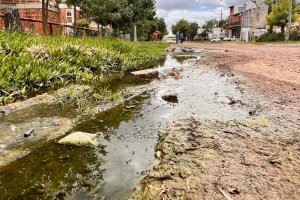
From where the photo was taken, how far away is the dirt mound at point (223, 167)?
260 centimetres

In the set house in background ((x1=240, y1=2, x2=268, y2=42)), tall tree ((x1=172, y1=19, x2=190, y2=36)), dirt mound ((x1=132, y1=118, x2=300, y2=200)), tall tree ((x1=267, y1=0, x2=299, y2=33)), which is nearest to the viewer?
dirt mound ((x1=132, y1=118, x2=300, y2=200))

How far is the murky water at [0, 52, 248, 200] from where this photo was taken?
9.23 ft

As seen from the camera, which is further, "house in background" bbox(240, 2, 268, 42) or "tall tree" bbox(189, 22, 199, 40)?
"tall tree" bbox(189, 22, 199, 40)

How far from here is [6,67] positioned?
20.9 ft

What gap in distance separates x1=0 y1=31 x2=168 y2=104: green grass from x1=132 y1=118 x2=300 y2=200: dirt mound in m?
3.69

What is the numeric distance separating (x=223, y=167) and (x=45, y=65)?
5921 mm

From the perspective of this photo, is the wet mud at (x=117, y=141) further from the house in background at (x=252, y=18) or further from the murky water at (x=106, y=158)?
the house in background at (x=252, y=18)

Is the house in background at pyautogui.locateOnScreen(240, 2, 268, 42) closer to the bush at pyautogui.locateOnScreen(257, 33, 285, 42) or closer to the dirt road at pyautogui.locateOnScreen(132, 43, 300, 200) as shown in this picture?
the bush at pyautogui.locateOnScreen(257, 33, 285, 42)

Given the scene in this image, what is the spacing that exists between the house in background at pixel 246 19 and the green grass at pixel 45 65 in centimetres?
5454

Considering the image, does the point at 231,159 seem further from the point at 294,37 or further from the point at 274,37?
the point at 274,37

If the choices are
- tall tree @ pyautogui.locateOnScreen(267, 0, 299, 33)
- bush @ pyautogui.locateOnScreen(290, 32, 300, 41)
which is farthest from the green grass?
tall tree @ pyautogui.locateOnScreen(267, 0, 299, 33)

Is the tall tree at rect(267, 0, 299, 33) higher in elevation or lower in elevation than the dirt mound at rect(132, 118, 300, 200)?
higher

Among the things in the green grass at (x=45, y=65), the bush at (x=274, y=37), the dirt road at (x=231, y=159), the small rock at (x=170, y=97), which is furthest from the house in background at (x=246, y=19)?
the dirt road at (x=231, y=159)

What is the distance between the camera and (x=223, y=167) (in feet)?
9.91
